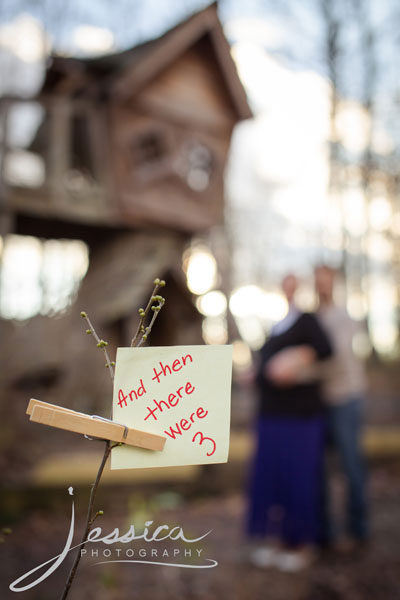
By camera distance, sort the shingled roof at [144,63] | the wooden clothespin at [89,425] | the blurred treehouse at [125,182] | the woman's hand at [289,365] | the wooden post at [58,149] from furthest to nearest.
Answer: the shingled roof at [144,63] < the wooden post at [58,149] < the blurred treehouse at [125,182] < the woman's hand at [289,365] < the wooden clothespin at [89,425]

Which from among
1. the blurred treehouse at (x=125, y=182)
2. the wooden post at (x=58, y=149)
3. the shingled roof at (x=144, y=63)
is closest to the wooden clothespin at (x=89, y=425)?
the blurred treehouse at (x=125, y=182)

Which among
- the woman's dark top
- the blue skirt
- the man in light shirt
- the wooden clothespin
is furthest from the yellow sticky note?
the man in light shirt

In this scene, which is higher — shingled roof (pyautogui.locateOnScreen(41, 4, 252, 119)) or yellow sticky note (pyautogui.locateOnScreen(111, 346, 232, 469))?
shingled roof (pyautogui.locateOnScreen(41, 4, 252, 119))

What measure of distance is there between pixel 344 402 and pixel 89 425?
3.80 metres

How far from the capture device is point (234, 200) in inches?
920

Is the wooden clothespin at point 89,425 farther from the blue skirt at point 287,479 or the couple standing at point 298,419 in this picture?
the blue skirt at point 287,479

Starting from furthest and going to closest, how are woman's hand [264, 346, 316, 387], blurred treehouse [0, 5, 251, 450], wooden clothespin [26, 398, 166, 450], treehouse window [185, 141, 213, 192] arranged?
treehouse window [185, 141, 213, 192] < blurred treehouse [0, 5, 251, 450] < woman's hand [264, 346, 316, 387] < wooden clothespin [26, 398, 166, 450]

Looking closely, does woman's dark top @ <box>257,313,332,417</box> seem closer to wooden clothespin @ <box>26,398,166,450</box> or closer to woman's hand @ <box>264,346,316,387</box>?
woman's hand @ <box>264,346,316,387</box>

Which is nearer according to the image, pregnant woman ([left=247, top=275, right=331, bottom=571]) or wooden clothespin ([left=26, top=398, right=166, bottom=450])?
wooden clothespin ([left=26, top=398, right=166, bottom=450])

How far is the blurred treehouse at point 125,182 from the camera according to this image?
7270mm

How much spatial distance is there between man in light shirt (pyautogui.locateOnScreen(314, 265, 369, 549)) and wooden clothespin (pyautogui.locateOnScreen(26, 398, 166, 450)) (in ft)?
11.2

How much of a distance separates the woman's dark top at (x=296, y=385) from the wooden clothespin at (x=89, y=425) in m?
3.17

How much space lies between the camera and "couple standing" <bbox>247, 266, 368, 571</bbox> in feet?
13.6

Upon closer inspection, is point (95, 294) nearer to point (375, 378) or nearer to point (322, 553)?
point (322, 553)
